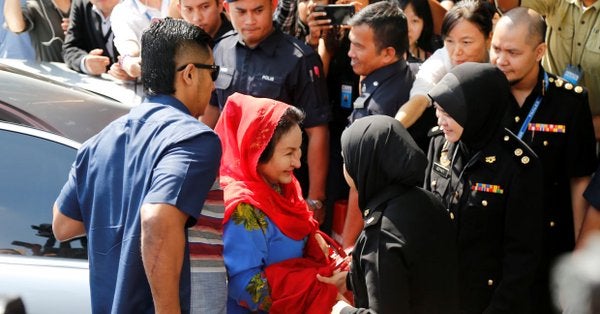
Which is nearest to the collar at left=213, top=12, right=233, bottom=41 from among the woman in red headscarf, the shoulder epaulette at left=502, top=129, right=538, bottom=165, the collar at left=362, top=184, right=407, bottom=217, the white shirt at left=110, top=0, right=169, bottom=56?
the white shirt at left=110, top=0, right=169, bottom=56

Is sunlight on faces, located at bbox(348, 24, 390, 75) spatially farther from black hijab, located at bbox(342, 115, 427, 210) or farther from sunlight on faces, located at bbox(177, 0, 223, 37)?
black hijab, located at bbox(342, 115, 427, 210)

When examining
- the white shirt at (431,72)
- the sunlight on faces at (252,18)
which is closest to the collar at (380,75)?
the white shirt at (431,72)

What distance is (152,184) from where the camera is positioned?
2.37m

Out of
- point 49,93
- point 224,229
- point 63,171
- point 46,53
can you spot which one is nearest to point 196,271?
point 224,229

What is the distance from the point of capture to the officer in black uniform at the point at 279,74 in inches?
165

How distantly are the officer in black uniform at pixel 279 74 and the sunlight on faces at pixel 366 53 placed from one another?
Result: 22cm

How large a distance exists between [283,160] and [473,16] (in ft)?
5.24

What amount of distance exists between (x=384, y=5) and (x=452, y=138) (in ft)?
4.48

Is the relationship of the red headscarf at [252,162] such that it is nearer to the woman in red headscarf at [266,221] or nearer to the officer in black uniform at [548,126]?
the woman in red headscarf at [266,221]

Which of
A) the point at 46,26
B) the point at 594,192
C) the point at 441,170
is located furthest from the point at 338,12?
the point at 46,26

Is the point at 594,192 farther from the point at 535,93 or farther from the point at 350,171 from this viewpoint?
the point at 350,171

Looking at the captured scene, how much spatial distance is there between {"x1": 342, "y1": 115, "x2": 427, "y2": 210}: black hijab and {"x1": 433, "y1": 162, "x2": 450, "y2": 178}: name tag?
715 millimetres

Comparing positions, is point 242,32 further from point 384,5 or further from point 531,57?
point 531,57

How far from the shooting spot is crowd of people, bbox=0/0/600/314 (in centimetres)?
246
